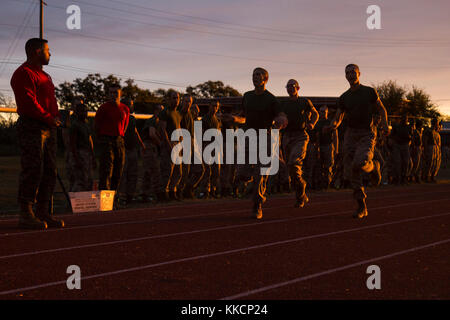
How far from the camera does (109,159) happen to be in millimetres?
11758

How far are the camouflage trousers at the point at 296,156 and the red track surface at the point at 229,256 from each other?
1.12 metres

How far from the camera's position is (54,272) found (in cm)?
574

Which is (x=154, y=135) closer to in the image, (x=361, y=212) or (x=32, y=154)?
(x=361, y=212)

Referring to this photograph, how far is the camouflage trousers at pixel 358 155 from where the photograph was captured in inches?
411

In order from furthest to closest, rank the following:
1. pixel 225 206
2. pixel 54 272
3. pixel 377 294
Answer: pixel 225 206 < pixel 54 272 < pixel 377 294

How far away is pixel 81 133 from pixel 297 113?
4.15 meters

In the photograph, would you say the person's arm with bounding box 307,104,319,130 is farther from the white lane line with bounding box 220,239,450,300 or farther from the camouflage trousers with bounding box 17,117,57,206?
the camouflage trousers with bounding box 17,117,57,206

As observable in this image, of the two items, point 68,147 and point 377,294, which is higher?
point 68,147

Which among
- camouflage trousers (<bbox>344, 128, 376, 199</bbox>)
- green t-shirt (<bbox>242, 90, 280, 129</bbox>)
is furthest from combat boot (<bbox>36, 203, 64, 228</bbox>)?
camouflage trousers (<bbox>344, 128, 376, 199</bbox>)

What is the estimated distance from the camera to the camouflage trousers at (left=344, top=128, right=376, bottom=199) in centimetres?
1044

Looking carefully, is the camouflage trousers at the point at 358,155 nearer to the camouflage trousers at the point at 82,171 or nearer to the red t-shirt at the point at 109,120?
the red t-shirt at the point at 109,120
